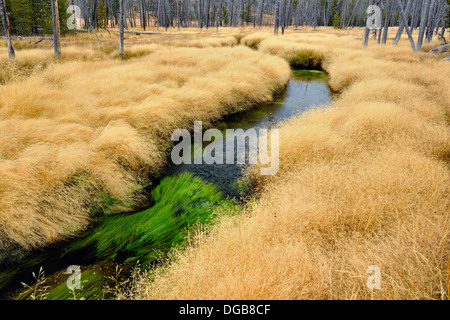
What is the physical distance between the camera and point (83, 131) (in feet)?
18.2

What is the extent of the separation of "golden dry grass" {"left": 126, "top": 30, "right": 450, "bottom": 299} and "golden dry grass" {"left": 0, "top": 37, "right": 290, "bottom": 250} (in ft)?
6.43

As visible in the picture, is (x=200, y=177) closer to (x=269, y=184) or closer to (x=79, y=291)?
(x=269, y=184)

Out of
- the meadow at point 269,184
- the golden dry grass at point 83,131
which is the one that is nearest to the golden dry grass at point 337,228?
the meadow at point 269,184

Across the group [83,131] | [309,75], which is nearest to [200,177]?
[83,131]

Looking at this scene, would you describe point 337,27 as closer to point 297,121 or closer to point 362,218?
point 297,121

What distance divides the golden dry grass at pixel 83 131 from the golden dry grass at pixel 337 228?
6.43 feet

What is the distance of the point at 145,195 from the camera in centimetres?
501

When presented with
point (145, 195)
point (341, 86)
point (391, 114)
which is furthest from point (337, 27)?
point (145, 195)

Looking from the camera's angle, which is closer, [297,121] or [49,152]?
[49,152]

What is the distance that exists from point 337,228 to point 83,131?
211 inches
